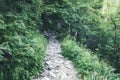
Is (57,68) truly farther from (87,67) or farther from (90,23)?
(90,23)

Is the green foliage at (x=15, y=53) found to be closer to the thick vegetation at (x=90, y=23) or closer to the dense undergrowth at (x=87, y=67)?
the dense undergrowth at (x=87, y=67)

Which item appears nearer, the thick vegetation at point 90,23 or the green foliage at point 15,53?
the green foliage at point 15,53

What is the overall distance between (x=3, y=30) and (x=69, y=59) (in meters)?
4.13

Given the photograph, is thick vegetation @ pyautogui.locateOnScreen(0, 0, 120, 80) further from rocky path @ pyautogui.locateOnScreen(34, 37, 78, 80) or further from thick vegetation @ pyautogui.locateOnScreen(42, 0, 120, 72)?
rocky path @ pyautogui.locateOnScreen(34, 37, 78, 80)

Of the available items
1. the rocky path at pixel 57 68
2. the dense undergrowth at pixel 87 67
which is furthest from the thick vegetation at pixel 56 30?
the rocky path at pixel 57 68

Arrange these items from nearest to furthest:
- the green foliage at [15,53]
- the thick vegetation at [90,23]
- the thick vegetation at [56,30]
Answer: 1. the green foliage at [15,53]
2. the thick vegetation at [56,30]
3. the thick vegetation at [90,23]

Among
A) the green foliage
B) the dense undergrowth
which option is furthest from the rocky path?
the green foliage

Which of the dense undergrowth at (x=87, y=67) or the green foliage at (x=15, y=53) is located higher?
the green foliage at (x=15, y=53)

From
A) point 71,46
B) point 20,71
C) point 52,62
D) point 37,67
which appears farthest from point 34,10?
point 20,71

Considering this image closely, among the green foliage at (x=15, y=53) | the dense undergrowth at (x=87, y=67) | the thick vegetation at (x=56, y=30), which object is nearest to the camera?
the green foliage at (x=15, y=53)

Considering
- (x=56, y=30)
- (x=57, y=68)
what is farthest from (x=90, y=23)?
(x=57, y=68)

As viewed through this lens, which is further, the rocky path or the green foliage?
the rocky path

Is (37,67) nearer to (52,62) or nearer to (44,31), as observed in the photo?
(52,62)

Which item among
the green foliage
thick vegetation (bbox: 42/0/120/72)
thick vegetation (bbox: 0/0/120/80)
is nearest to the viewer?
the green foliage
